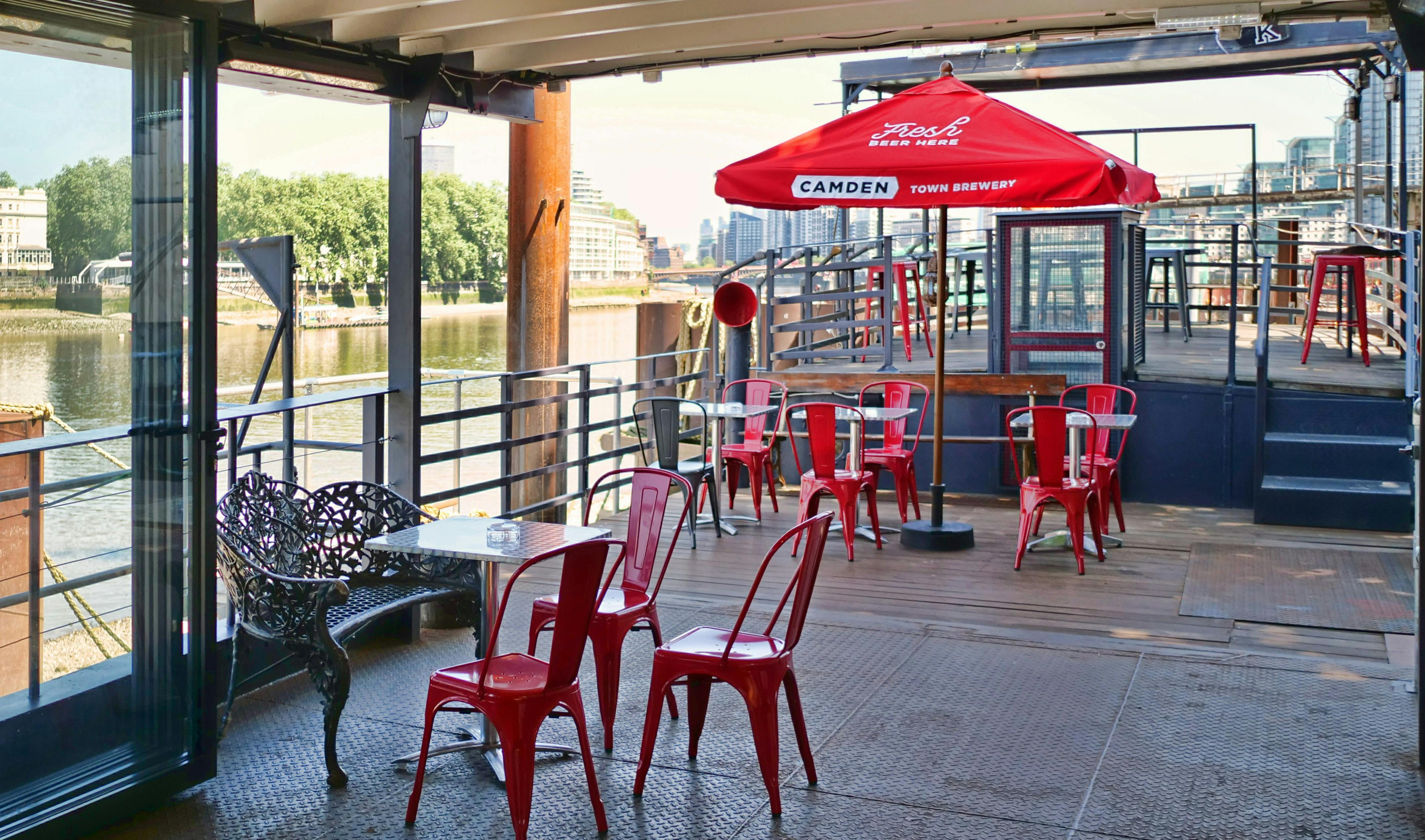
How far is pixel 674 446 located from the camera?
24.3ft

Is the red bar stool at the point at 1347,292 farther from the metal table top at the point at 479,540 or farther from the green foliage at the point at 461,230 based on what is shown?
the green foliage at the point at 461,230

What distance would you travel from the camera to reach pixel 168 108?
12.4ft

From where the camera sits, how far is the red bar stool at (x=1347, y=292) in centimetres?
970

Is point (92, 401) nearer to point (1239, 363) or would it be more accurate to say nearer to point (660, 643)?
point (660, 643)

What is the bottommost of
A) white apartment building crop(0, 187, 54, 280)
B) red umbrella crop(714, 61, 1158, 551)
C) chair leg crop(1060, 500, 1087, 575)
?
chair leg crop(1060, 500, 1087, 575)

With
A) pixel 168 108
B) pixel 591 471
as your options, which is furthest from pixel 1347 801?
pixel 591 471

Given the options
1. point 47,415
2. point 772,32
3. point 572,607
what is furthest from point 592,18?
point 572,607

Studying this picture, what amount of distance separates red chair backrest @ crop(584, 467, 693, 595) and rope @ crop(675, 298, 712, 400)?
521 inches

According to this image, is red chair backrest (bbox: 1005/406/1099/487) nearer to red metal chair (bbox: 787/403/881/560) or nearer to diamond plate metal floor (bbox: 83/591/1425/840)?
red metal chair (bbox: 787/403/881/560)

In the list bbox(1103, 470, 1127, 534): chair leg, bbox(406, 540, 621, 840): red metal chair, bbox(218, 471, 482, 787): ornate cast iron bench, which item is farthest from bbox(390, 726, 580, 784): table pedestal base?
bbox(1103, 470, 1127, 534): chair leg

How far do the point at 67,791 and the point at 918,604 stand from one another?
12.9ft

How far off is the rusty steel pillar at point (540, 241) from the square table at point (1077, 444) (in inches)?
163

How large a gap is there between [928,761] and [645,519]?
1318mm

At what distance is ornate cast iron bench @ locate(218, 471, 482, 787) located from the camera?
3988 millimetres
